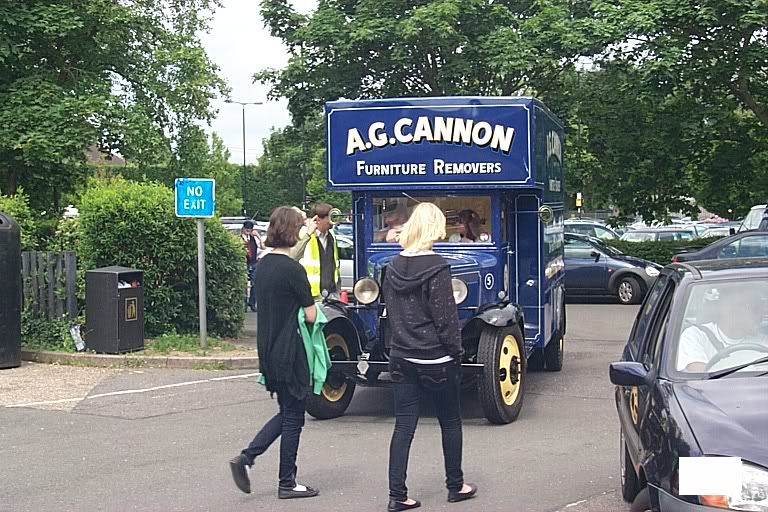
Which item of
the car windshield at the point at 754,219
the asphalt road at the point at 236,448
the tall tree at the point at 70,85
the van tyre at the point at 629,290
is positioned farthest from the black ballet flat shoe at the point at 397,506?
the van tyre at the point at 629,290

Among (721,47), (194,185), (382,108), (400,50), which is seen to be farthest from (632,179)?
(382,108)

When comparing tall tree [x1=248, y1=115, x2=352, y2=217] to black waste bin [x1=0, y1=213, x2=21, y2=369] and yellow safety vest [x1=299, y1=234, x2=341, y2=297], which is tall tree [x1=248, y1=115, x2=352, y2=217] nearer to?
black waste bin [x1=0, y1=213, x2=21, y2=369]

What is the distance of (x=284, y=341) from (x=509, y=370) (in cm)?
309

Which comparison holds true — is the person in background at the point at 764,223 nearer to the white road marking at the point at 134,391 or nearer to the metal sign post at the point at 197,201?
the metal sign post at the point at 197,201

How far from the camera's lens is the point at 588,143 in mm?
25594

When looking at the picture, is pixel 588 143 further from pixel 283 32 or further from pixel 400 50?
pixel 283 32

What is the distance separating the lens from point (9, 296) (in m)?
12.7

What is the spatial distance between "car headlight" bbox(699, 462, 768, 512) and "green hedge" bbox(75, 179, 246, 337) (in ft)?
35.9

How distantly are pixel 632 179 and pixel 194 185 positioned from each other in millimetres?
14951

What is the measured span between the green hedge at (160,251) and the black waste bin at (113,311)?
0.76 meters

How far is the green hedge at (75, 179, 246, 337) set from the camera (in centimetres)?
1406

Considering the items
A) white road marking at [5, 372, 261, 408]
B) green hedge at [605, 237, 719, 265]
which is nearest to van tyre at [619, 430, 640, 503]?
white road marking at [5, 372, 261, 408]

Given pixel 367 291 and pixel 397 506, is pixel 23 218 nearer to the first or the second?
pixel 367 291

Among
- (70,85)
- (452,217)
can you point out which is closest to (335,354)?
(452,217)
